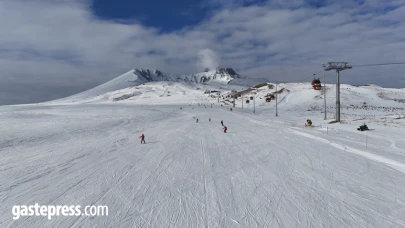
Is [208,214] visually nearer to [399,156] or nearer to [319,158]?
[319,158]

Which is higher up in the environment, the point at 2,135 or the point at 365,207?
the point at 2,135

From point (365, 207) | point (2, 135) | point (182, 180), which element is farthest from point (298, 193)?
point (2, 135)

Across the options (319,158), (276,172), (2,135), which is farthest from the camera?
(2,135)

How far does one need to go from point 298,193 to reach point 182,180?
3944mm

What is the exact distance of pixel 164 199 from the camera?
7.11 metres

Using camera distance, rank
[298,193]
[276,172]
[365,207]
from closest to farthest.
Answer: [365,207] < [298,193] < [276,172]

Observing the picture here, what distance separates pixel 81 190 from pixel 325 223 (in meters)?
7.15

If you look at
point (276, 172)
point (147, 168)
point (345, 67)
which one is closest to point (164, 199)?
point (147, 168)

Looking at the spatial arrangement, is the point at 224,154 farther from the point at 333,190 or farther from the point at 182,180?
the point at 333,190

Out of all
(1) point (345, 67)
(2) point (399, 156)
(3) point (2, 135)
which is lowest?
(2) point (399, 156)

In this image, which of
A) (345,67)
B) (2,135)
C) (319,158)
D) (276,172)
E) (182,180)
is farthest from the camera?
(345,67)

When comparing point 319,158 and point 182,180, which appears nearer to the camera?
point 182,180

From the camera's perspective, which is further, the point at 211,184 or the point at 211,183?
the point at 211,183

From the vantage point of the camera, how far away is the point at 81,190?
306 inches
